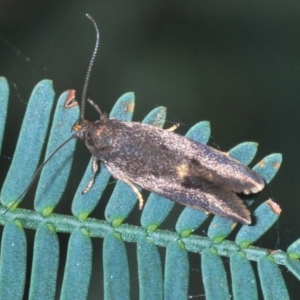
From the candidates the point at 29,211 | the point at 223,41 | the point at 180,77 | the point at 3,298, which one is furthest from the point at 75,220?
the point at 223,41

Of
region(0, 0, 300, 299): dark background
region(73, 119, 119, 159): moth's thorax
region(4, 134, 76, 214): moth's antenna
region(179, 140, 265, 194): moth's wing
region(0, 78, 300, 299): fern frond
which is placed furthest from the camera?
region(0, 0, 300, 299): dark background

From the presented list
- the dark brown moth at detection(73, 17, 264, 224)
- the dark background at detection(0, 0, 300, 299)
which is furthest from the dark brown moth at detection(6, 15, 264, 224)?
the dark background at detection(0, 0, 300, 299)

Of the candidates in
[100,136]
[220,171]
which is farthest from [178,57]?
[220,171]

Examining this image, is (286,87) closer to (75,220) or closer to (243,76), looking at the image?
(243,76)

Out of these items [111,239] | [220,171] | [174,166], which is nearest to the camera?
[111,239]

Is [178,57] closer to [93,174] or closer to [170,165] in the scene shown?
Answer: [170,165]

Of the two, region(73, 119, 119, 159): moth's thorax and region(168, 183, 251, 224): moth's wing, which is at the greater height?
region(168, 183, 251, 224): moth's wing

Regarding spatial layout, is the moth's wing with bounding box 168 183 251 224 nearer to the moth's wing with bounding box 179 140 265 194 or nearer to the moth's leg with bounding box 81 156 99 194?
the moth's wing with bounding box 179 140 265 194

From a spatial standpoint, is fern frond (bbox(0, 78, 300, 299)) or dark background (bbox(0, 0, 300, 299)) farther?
dark background (bbox(0, 0, 300, 299))

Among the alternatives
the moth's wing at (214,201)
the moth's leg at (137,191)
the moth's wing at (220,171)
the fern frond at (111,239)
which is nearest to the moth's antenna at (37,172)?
the fern frond at (111,239)
